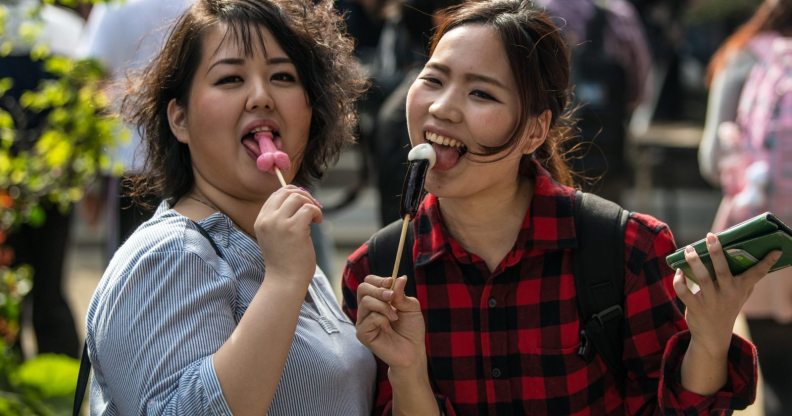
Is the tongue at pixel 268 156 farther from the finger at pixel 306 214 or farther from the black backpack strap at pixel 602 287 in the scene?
the black backpack strap at pixel 602 287

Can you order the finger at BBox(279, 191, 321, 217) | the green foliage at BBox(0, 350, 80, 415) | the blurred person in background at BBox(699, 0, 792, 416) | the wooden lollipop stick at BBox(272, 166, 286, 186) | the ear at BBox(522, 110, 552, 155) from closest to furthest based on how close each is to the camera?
1. the finger at BBox(279, 191, 321, 217)
2. the wooden lollipop stick at BBox(272, 166, 286, 186)
3. the ear at BBox(522, 110, 552, 155)
4. the green foliage at BBox(0, 350, 80, 415)
5. the blurred person in background at BBox(699, 0, 792, 416)

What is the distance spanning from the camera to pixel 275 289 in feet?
7.23

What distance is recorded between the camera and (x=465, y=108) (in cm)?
260

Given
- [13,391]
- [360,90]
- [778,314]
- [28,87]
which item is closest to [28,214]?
[13,391]

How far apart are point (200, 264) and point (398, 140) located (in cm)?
228

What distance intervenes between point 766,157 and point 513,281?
2.11m

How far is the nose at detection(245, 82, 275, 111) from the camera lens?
7.93 ft

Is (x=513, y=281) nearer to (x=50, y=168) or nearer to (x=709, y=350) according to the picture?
(x=709, y=350)

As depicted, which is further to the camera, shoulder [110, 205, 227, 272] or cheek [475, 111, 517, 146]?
cheek [475, 111, 517, 146]

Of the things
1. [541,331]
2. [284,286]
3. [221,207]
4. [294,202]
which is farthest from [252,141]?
[541,331]

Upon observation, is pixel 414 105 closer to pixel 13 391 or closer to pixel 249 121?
pixel 249 121

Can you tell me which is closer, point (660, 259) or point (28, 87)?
point (660, 259)

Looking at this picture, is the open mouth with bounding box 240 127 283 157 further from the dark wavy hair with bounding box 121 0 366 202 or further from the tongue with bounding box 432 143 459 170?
the tongue with bounding box 432 143 459 170

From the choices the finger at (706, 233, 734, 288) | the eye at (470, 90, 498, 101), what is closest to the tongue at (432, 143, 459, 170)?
the eye at (470, 90, 498, 101)
